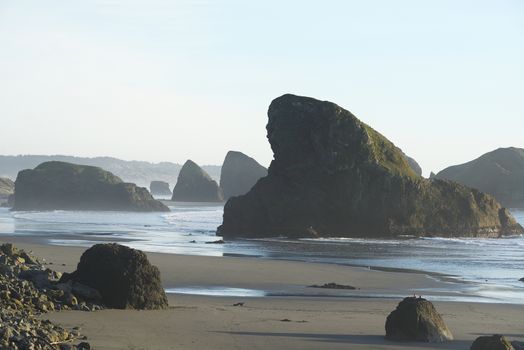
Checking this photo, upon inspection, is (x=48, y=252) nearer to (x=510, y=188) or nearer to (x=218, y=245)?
(x=218, y=245)

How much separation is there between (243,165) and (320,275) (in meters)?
137

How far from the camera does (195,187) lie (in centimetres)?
16712

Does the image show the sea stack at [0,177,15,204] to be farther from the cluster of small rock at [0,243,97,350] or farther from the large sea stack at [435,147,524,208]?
the cluster of small rock at [0,243,97,350]

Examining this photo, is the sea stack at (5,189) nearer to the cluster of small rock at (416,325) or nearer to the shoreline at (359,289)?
the shoreline at (359,289)

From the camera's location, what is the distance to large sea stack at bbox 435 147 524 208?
143 m

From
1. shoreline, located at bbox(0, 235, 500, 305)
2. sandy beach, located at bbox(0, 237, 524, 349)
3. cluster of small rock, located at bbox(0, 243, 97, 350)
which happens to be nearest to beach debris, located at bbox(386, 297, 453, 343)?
sandy beach, located at bbox(0, 237, 524, 349)

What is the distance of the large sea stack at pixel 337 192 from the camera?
6322cm

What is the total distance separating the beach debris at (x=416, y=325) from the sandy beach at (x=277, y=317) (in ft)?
0.92

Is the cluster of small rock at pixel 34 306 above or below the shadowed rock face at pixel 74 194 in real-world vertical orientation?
below

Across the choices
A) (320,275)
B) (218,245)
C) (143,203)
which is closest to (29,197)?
(143,203)

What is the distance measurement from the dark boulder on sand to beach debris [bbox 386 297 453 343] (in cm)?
588

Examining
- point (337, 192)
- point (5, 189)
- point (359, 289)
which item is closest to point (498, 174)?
point (337, 192)

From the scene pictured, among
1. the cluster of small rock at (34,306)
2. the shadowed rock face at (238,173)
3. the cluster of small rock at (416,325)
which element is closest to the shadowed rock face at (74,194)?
the shadowed rock face at (238,173)

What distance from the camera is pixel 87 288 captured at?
780 inches
